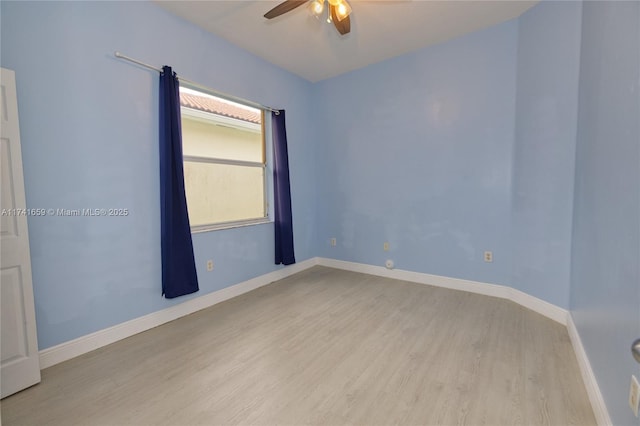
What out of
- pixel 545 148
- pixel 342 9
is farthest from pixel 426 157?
pixel 342 9

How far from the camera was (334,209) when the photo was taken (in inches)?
166

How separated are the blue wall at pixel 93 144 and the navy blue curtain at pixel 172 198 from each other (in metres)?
0.09

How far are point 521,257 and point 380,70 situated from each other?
9.12 feet

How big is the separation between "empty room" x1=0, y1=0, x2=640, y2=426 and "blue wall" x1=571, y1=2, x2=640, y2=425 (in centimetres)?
2

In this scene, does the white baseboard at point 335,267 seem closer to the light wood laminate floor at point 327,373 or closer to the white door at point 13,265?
the light wood laminate floor at point 327,373

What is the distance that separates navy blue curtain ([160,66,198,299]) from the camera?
2.45m

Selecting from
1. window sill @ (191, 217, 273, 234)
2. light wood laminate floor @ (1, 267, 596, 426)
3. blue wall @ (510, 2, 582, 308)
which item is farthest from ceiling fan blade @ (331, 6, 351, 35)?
light wood laminate floor @ (1, 267, 596, 426)

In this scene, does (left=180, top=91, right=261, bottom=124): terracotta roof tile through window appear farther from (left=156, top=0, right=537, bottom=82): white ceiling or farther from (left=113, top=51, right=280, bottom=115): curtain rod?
(left=156, top=0, right=537, bottom=82): white ceiling

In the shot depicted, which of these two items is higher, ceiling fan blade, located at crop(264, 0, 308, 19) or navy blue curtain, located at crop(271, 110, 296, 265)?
ceiling fan blade, located at crop(264, 0, 308, 19)

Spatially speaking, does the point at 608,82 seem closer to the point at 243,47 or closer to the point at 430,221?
the point at 430,221

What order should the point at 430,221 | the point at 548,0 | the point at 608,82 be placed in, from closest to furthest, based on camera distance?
the point at 608,82 → the point at 548,0 → the point at 430,221

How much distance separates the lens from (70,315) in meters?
2.02

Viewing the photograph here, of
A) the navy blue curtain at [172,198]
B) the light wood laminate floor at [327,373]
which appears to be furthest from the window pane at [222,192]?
the light wood laminate floor at [327,373]

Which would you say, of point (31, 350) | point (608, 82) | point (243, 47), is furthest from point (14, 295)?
point (608, 82)
